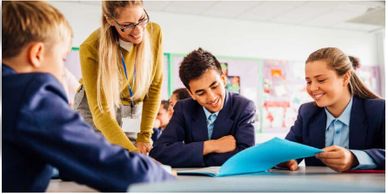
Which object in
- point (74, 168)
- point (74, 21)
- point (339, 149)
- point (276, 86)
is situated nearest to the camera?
point (74, 168)

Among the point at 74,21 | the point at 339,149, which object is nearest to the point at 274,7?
the point at 74,21

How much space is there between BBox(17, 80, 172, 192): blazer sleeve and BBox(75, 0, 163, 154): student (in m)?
0.79

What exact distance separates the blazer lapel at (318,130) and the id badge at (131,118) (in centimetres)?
69

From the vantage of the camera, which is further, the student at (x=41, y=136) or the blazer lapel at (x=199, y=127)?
the blazer lapel at (x=199, y=127)

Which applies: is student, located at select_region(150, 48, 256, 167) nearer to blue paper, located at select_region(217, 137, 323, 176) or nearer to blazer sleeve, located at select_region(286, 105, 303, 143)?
blazer sleeve, located at select_region(286, 105, 303, 143)

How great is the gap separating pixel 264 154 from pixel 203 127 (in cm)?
57

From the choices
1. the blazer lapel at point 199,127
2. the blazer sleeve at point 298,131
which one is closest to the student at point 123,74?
the blazer lapel at point 199,127

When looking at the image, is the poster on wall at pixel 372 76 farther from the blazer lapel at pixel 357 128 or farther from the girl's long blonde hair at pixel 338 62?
the blazer lapel at pixel 357 128

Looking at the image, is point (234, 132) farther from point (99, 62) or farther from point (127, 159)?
point (127, 159)

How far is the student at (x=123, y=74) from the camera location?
1.49m

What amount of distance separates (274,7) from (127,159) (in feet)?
13.2

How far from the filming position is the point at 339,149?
3.34ft

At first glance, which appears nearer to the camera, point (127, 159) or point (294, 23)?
point (127, 159)

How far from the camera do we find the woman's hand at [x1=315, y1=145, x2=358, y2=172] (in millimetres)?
1010
